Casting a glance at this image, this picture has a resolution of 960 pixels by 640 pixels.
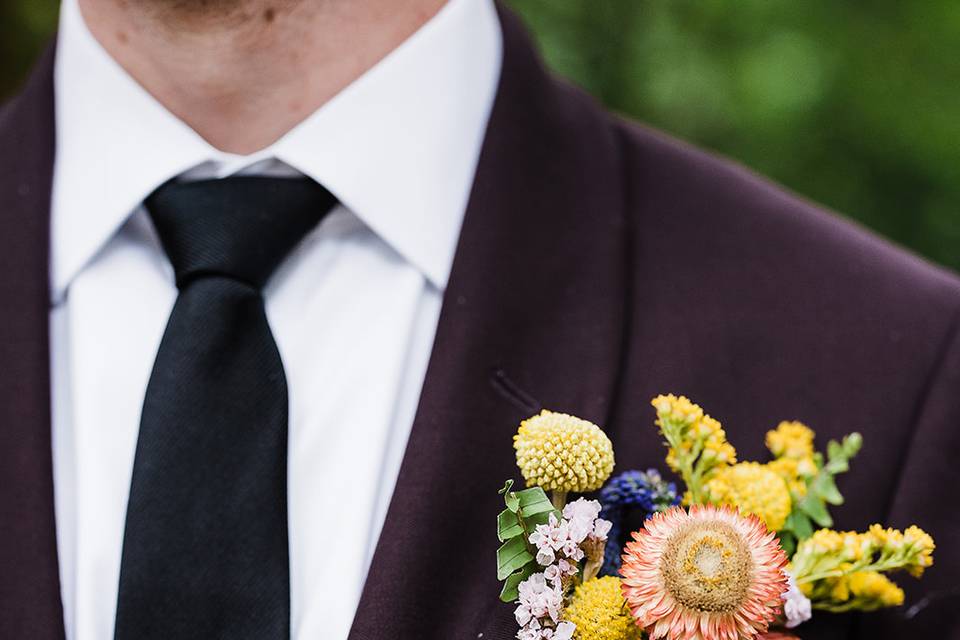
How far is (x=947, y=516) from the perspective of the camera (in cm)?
152

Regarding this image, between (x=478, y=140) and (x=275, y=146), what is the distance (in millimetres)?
297

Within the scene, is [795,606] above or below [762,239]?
below

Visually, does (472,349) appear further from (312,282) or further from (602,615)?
(602,615)

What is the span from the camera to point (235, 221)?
60.2 inches

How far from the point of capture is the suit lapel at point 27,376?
1.34 metres

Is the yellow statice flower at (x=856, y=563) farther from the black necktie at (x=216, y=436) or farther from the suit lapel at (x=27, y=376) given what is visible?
the suit lapel at (x=27, y=376)

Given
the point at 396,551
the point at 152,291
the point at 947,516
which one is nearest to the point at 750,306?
the point at 947,516

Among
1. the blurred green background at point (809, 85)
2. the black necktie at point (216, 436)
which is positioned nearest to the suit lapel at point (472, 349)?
the black necktie at point (216, 436)

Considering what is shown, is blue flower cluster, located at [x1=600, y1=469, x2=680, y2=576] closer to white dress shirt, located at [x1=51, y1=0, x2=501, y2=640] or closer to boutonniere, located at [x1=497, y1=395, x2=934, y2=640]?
boutonniere, located at [x1=497, y1=395, x2=934, y2=640]

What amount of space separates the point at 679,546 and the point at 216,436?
1.99ft

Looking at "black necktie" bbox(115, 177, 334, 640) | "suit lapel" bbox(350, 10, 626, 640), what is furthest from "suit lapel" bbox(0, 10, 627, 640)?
"black necktie" bbox(115, 177, 334, 640)

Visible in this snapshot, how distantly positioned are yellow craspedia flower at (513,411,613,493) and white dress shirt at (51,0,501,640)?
34cm

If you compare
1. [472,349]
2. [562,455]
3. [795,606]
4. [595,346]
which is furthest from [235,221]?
[795,606]

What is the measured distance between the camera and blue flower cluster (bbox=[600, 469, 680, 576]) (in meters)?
1.32
